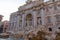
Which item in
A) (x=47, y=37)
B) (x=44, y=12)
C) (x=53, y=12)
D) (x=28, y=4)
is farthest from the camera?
(x=28, y=4)

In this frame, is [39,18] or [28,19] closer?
[39,18]

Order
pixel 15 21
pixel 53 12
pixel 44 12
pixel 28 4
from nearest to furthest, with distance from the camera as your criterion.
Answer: pixel 53 12
pixel 44 12
pixel 28 4
pixel 15 21

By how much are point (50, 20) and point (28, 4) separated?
358 inches

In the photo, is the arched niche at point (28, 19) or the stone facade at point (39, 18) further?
the arched niche at point (28, 19)

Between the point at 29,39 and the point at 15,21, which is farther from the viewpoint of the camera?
the point at 15,21

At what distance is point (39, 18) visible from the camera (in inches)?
944

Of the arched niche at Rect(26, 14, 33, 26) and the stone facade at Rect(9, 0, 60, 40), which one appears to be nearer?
the stone facade at Rect(9, 0, 60, 40)

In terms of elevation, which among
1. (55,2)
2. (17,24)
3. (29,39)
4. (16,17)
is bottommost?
(29,39)

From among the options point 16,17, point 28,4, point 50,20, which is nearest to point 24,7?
point 28,4

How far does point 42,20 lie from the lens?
890 inches

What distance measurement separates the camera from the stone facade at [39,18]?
20.2 metres

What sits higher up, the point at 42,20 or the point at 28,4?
the point at 28,4

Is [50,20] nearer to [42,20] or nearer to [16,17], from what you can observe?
[42,20]

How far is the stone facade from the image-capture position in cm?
2022
